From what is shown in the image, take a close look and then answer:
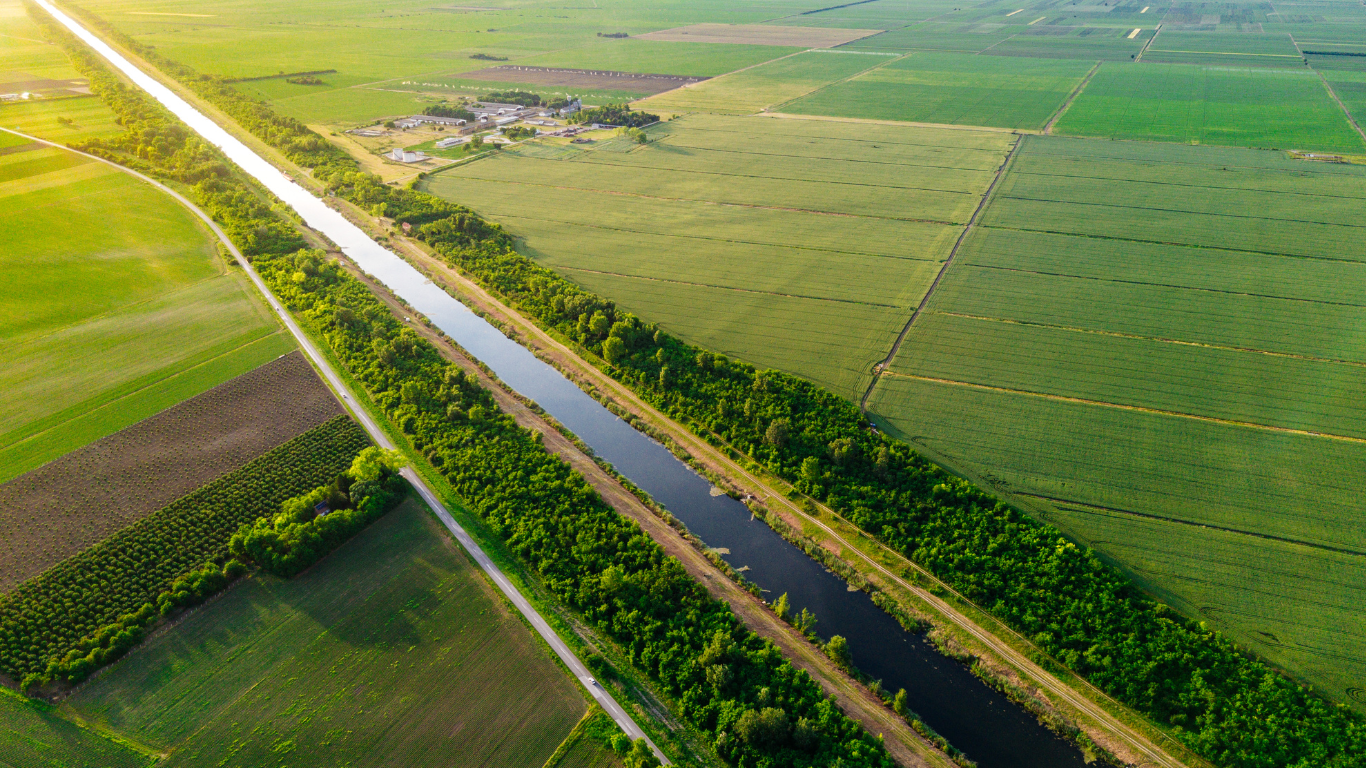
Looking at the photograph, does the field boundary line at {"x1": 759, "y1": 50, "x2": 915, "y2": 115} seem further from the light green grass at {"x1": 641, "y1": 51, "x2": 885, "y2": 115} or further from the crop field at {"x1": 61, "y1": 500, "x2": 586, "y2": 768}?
the crop field at {"x1": 61, "y1": 500, "x2": 586, "y2": 768}

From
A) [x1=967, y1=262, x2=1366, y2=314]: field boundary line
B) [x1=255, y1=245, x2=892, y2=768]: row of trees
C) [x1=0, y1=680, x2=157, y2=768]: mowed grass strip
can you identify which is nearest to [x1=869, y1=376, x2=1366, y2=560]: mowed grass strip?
[x1=255, y1=245, x2=892, y2=768]: row of trees

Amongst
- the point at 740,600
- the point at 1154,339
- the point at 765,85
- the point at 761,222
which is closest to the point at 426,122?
the point at 765,85

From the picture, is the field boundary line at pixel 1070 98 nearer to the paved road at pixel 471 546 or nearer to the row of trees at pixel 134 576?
the paved road at pixel 471 546

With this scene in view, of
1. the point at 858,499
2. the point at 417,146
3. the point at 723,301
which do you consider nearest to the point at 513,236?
the point at 723,301

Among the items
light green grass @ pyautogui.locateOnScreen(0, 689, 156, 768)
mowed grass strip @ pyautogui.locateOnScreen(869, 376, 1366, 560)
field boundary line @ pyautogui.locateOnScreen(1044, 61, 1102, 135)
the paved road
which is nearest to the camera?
light green grass @ pyautogui.locateOnScreen(0, 689, 156, 768)

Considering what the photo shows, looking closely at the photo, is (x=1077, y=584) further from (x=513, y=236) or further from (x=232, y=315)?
(x=232, y=315)

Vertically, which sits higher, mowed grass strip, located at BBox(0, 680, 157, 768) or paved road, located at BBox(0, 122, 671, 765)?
paved road, located at BBox(0, 122, 671, 765)
